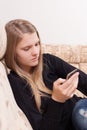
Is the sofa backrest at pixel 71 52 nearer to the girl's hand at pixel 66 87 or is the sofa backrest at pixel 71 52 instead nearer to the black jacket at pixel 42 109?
the black jacket at pixel 42 109

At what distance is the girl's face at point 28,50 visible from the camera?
130 centimetres

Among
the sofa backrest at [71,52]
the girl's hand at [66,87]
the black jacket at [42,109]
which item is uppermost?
the girl's hand at [66,87]

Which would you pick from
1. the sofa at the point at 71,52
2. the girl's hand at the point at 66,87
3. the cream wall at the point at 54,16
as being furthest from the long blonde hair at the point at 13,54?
the cream wall at the point at 54,16

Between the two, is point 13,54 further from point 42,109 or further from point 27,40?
point 42,109

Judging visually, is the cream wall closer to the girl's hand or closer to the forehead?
the forehead

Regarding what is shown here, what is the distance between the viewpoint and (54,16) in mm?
2178

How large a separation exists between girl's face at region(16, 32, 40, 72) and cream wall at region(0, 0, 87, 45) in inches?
34.5

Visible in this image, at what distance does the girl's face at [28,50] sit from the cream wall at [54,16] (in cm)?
88

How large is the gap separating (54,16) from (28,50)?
93cm

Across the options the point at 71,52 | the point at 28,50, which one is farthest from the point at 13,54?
the point at 71,52

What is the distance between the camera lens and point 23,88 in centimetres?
124

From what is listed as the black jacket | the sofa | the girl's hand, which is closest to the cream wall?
the sofa

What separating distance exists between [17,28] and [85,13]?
1.00 metres

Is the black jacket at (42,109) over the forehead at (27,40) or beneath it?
beneath
